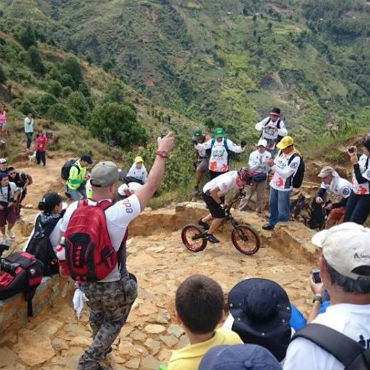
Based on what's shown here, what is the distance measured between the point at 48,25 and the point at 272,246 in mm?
93548

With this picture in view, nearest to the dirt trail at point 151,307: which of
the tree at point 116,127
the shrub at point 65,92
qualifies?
the tree at point 116,127

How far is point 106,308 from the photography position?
11.5 feet

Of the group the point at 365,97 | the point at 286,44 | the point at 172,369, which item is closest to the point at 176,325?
the point at 172,369

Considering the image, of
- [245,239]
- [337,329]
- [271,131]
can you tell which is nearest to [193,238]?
[245,239]

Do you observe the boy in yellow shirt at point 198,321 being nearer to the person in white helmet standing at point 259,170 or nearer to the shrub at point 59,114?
the person in white helmet standing at point 259,170

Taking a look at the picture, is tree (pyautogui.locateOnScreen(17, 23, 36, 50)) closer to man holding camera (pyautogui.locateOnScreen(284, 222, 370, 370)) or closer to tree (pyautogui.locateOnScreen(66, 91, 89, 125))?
tree (pyautogui.locateOnScreen(66, 91, 89, 125))

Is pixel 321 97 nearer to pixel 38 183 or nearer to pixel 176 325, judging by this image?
pixel 38 183

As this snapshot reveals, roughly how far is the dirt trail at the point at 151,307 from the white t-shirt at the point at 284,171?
30.4 inches

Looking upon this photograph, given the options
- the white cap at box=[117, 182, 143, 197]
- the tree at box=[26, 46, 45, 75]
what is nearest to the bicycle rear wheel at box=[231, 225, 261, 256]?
the white cap at box=[117, 182, 143, 197]

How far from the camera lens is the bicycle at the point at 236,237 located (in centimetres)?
679

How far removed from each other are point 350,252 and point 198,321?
0.80m

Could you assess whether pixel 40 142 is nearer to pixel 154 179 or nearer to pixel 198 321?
pixel 154 179

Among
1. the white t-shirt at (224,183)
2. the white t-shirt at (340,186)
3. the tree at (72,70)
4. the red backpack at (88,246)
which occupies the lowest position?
the white t-shirt at (340,186)

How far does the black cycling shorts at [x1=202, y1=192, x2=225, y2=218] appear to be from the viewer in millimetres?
6527
